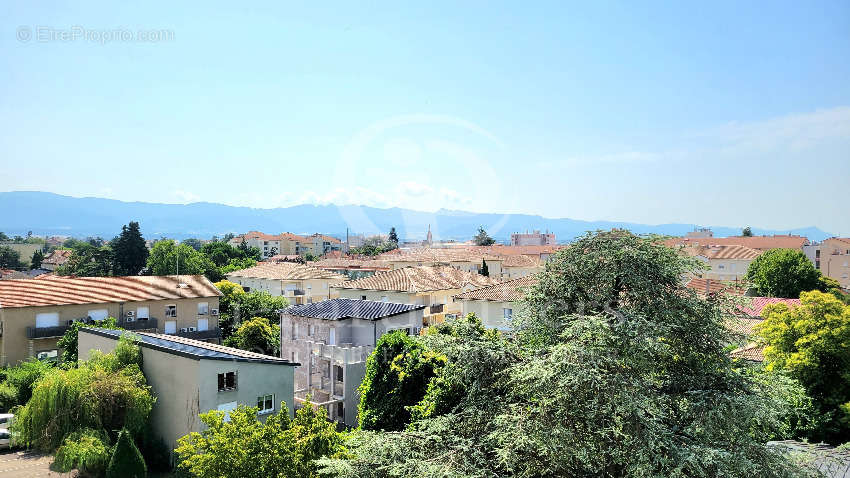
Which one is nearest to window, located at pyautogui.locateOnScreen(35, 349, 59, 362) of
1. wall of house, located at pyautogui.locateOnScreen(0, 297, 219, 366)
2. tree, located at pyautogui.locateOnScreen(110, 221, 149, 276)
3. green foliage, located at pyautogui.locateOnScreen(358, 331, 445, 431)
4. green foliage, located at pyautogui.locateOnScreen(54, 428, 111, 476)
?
wall of house, located at pyautogui.locateOnScreen(0, 297, 219, 366)

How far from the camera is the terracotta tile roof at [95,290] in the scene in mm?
38875

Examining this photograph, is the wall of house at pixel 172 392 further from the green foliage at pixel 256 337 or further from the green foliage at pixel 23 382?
the green foliage at pixel 256 337

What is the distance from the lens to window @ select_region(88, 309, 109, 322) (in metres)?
40.8

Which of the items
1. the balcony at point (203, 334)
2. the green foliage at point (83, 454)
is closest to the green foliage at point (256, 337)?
the balcony at point (203, 334)

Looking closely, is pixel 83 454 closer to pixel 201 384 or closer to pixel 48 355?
pixel 201 384

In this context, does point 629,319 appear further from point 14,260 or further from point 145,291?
point 14,260

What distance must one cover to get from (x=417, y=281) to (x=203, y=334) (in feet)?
64.1

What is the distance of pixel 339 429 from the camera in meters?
26.2

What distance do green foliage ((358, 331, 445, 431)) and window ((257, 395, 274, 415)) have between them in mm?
5041

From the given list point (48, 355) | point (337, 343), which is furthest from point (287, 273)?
point (337, 343)

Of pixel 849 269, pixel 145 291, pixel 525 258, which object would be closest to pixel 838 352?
pixel 145 291

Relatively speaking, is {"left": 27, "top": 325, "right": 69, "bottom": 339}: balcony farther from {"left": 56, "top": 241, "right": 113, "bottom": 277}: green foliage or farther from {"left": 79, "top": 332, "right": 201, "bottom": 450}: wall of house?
{"left": 56, "top": 241, "right": 113, "bottom": 277}: green foliage

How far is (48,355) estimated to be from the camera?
37.6 meters

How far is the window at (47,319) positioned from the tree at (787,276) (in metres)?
67.4
